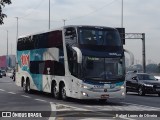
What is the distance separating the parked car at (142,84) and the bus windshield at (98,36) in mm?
9036

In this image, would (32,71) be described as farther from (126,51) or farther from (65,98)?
(126,51)

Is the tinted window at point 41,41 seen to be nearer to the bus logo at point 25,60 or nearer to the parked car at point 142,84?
the bus logo at point 25,60

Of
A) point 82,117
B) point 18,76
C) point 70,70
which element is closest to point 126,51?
point 70,70

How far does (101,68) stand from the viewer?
2178cm

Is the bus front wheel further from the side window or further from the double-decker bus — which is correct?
the side window

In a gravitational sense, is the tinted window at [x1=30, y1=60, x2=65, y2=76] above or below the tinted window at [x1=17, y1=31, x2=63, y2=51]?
below

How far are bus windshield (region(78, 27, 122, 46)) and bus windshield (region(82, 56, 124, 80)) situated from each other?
874mm

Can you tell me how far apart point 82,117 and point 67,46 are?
311 inches

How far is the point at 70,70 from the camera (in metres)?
22.5

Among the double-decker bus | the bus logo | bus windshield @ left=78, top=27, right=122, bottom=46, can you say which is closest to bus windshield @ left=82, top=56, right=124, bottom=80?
the double-decker bus

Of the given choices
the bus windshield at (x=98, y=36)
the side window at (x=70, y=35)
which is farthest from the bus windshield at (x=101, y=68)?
the side window at (x=70, y=35)

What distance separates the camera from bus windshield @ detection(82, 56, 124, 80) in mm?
21625

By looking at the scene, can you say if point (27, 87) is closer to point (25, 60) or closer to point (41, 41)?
point (25, 60)

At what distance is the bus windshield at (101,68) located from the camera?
70.9 ft
